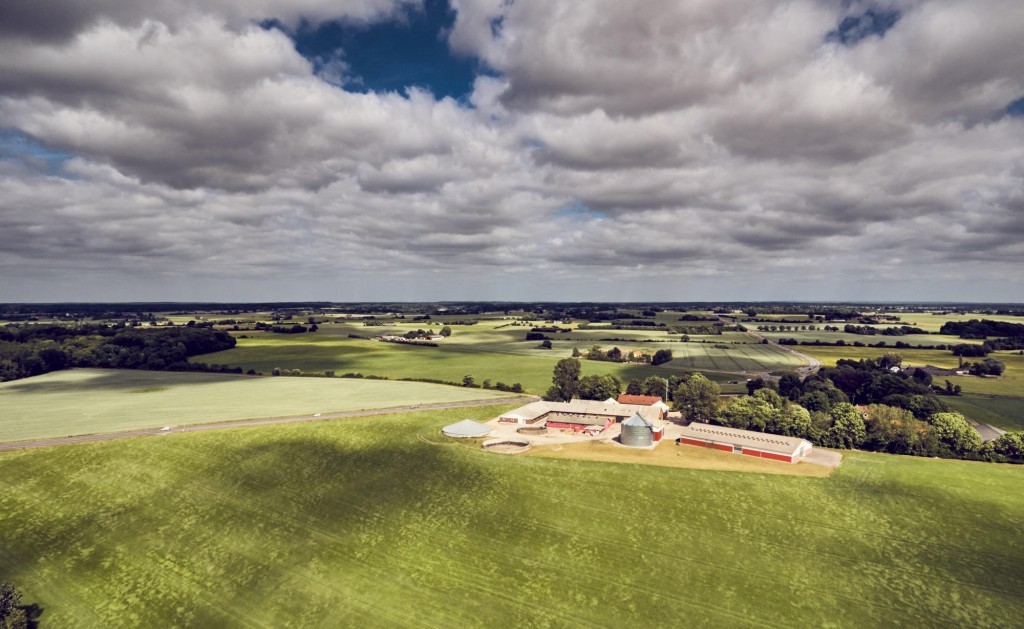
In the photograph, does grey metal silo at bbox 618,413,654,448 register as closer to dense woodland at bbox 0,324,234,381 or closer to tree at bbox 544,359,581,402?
tree at bbox 544,359,581,402

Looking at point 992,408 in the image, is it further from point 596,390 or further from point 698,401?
point 596,390

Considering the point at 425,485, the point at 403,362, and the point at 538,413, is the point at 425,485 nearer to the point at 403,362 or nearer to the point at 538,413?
the point at 538,413

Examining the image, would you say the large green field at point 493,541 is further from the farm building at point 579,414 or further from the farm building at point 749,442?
the farm building at point 579,414

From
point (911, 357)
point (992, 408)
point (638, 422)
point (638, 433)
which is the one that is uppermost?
point (911, 357)

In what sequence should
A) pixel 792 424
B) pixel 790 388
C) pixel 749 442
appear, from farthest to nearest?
pixel 790 388, pixel 792 424, pixel 749 442

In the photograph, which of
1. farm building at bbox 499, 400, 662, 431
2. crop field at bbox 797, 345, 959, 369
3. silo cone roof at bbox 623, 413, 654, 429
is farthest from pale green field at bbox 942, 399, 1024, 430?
silo cone roof at bbox 623, 413, 654, 429

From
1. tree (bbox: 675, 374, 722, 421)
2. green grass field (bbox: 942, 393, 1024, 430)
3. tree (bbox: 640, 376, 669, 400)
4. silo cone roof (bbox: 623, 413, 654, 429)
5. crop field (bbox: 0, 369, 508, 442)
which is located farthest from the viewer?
tree (bbox: 640, 376, 669, 400)

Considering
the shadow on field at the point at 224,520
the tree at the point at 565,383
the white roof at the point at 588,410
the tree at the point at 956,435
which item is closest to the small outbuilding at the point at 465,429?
the shadow on field at the point at 224,520

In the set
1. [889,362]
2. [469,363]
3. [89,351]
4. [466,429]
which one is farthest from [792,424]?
[89,351]
